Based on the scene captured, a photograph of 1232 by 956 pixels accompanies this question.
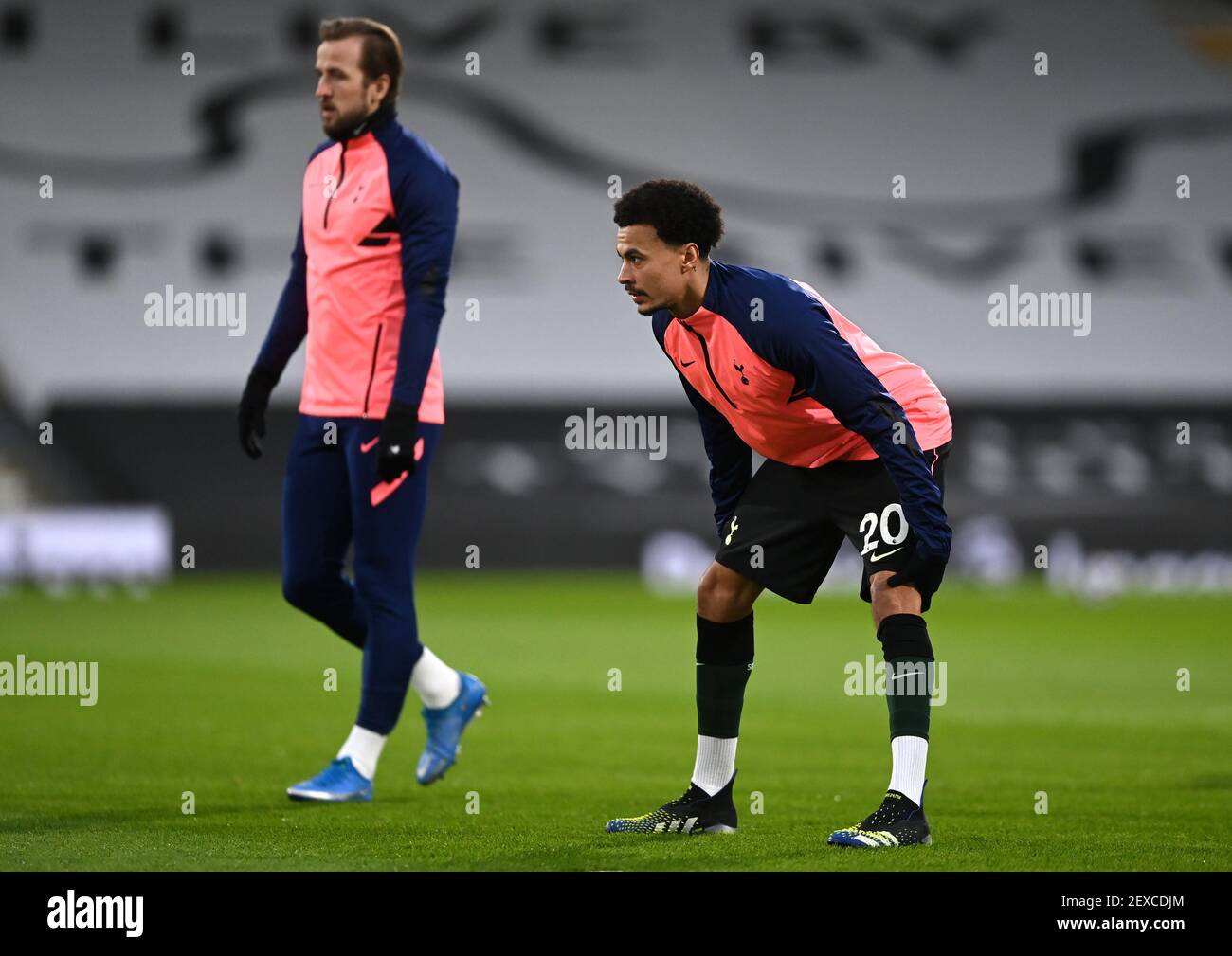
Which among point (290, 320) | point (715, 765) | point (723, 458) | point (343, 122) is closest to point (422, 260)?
point (343, 122)

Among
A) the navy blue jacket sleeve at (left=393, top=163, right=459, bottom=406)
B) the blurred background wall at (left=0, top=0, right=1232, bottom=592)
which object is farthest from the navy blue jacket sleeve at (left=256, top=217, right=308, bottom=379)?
the blurred background wall at (left=0, top=0, right=1232, bottom=592)

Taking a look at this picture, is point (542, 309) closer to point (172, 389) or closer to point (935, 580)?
point (172, 389)

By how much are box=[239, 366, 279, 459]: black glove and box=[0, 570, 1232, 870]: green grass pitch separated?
1.21 m

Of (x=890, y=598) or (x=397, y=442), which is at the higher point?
(x=397, y=442)

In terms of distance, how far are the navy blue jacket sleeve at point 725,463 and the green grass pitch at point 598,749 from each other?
3.23 feet

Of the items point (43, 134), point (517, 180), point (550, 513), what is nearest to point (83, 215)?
point (43, 134)

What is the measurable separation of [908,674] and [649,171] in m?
22.6

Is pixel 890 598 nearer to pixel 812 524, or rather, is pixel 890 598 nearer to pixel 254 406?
pixel 812 524

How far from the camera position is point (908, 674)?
4.88 m

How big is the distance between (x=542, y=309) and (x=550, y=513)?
6.19 metres

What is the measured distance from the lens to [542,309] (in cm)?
2714

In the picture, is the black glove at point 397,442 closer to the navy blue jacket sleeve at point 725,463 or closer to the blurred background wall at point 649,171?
the navy blue jacket sleeve at point 725,463
